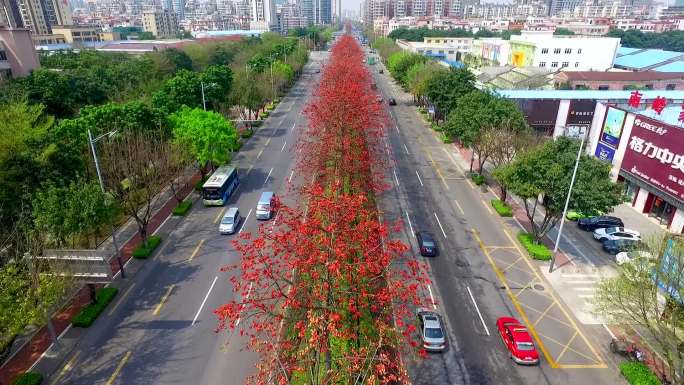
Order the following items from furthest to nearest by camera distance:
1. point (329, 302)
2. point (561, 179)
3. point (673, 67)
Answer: point (673, 67)
point (561, 179)
point (329, 302)

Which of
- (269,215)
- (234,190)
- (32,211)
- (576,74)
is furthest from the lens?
(576,74)

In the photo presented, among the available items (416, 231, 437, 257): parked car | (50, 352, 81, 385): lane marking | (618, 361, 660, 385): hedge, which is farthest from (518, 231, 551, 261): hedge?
(50, 352, 81, 385): lane marking

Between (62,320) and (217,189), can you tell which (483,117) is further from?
(62,320)

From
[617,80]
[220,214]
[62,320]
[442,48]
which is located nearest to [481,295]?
[220,214]

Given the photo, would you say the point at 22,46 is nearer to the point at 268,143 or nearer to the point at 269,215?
the point at 268,143

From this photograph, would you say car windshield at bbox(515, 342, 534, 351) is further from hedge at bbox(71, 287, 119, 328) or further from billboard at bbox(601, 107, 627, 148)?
billboard at bbox(601, 107, 627, 148)

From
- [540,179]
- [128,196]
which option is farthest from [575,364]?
[128,196]
